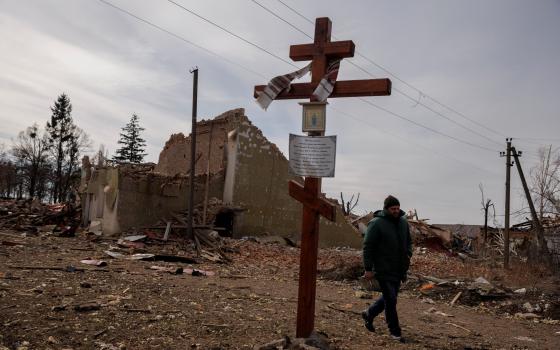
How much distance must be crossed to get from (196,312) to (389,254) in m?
2.87

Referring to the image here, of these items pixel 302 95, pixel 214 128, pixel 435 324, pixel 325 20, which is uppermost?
pixel 214 128

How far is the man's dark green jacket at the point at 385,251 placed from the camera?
6.00 metres

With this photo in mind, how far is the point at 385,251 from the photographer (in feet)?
19.7

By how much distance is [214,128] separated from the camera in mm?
23031

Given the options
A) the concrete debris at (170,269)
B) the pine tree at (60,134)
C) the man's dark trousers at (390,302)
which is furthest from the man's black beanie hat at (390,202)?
the pine tree at (60,134)

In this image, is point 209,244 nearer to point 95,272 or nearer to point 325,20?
point 95,272

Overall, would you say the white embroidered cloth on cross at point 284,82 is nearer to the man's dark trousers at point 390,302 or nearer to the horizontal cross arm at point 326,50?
the horizontal cross arm at point 326,50

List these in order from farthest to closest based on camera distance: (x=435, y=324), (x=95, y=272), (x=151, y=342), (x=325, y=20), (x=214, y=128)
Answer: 1. (x=214, y=128)
2. (x=95, y=272)
3. (x=435, y=324)
4. (x=325, y=20)
5. (x=151, y=342)

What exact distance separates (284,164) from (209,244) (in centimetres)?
757


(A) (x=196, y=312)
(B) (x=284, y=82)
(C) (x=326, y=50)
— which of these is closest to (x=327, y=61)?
(C) (x=326, y=50)

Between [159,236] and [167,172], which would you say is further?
Answer: [167,172]

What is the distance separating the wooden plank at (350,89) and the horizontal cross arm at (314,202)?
45.4 inches

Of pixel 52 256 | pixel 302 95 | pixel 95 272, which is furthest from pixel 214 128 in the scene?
pixel 302 95

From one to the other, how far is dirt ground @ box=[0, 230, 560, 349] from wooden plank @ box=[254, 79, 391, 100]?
2.94m
